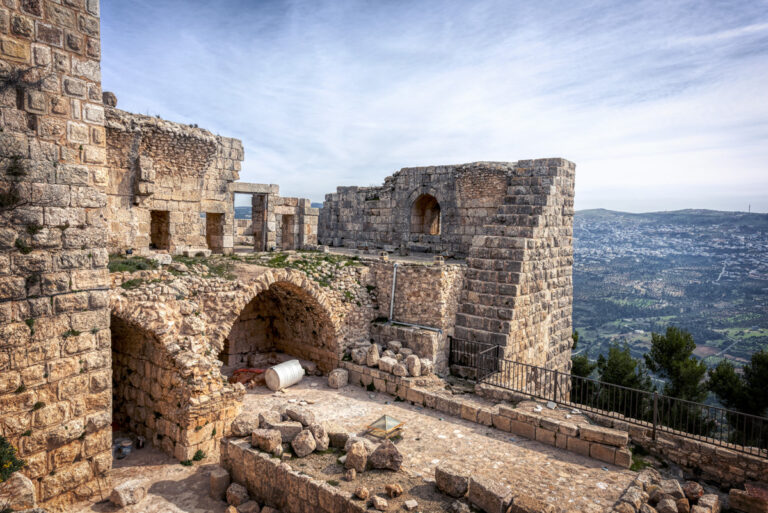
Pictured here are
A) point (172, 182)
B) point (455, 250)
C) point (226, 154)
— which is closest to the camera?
point (172, 182)

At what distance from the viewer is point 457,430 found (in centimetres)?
980

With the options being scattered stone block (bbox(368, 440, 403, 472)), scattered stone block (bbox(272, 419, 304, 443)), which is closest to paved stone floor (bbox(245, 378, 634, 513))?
scattered stone block (bbox(368, 440, 403, 472))

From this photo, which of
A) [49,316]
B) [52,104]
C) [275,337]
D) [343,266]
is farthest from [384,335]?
[52,104]

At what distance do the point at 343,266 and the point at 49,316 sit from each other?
313 inches

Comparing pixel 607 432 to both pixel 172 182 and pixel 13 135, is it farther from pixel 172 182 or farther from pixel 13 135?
pixel 172 182

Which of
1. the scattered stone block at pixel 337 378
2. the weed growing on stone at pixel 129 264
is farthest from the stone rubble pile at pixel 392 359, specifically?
the weed growing on stone at pixel 129 264

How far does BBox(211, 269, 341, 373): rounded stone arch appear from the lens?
41.0 feet

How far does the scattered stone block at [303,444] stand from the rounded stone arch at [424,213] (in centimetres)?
1141

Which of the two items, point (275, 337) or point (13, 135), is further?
point (275, 337)

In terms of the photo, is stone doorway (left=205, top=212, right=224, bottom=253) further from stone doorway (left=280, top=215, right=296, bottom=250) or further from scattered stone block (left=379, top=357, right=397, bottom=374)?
scattered stone block (left=379, top=357, right=397, bottom=374)

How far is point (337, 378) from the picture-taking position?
40.5 feet

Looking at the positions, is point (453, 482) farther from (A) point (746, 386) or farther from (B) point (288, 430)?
(A) point (746, 386)

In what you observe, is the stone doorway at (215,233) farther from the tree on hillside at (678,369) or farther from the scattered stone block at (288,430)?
the tree on hillside at (678,369)

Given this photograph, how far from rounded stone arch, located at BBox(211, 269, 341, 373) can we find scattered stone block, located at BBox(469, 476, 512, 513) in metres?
6.75
